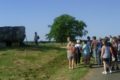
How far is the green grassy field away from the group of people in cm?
78

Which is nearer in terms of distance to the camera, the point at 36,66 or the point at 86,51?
the point at 86,51

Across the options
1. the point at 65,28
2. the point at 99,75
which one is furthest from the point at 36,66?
the point at 65,28

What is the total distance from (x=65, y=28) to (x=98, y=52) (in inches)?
4146

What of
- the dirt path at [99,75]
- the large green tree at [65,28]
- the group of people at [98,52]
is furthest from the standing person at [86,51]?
the large green tree at [65,28]

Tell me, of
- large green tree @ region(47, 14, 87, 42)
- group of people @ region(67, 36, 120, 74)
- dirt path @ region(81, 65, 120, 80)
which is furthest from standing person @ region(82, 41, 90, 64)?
large green tree @ region(47, 14, 87, 42)

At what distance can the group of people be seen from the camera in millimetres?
24484

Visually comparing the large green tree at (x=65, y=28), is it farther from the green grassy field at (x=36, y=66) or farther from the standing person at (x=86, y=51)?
the standing person at (x=86, y=51)

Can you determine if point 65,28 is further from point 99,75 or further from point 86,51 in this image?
point 99,75

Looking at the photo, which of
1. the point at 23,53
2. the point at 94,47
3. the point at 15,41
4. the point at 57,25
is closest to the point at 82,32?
the point at 57,25

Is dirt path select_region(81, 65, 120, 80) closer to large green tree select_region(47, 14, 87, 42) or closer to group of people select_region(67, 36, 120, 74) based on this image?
group of people select_region(67, 36, 120, 74)

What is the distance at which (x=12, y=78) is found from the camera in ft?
89.0

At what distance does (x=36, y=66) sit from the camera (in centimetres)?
3275

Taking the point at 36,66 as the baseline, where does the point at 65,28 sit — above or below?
above

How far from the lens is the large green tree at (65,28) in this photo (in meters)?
130
